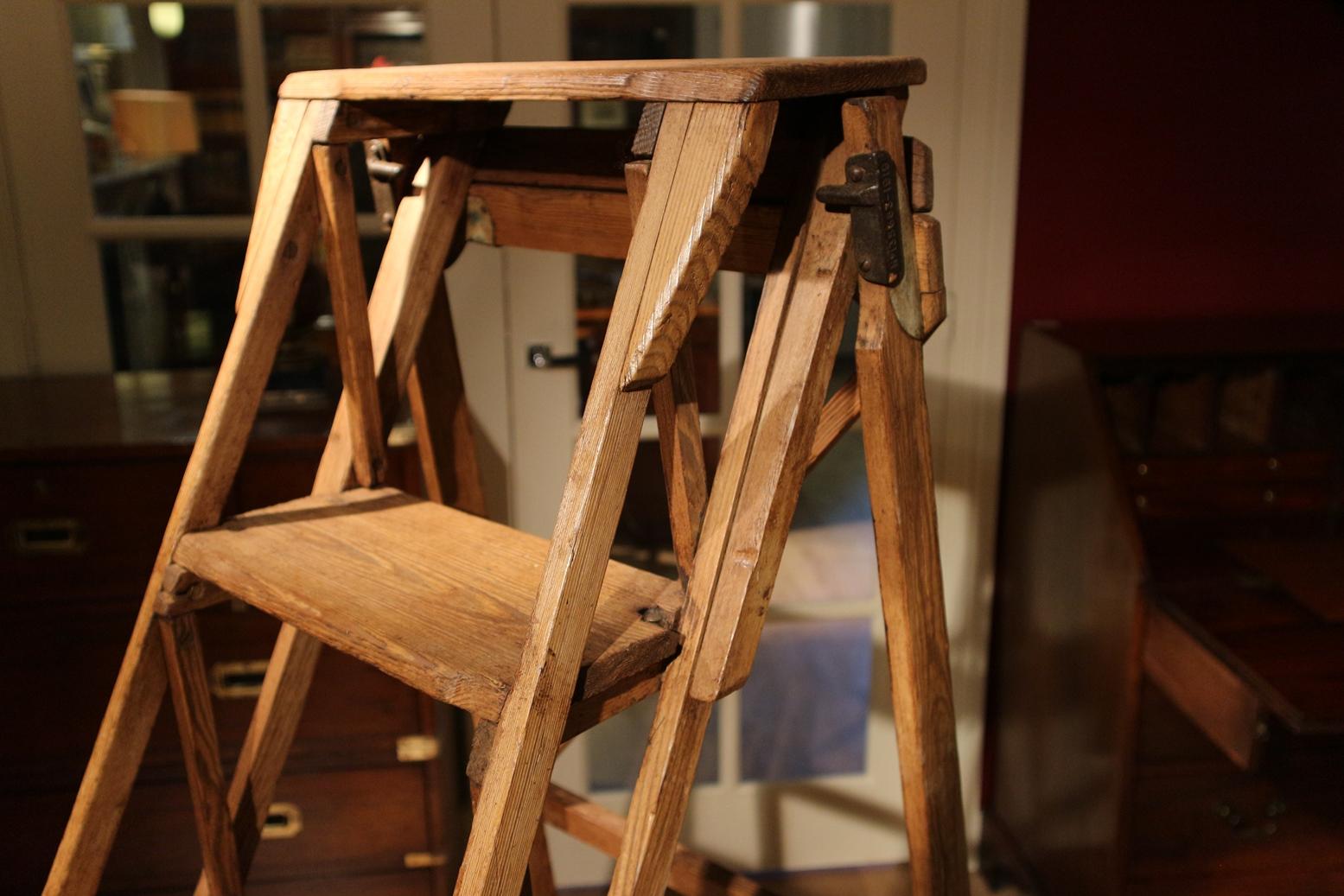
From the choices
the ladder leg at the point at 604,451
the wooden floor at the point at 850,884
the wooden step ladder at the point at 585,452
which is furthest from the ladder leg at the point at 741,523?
the wooden floor at the point at 850,884

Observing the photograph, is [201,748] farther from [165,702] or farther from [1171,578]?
[1171,578]

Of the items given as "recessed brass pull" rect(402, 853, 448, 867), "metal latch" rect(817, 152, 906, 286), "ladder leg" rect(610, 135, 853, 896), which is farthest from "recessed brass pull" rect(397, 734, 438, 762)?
"metal latch" rect(817, 152, 906, 286)

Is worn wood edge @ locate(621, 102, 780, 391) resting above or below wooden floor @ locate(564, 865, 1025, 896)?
above

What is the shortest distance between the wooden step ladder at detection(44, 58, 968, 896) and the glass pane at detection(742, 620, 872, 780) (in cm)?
118

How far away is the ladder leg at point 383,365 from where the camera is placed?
1227 millimetres

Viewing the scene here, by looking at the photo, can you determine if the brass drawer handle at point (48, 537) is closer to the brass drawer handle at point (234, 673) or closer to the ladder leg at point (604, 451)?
the brass drawer handle at point (234, 673)

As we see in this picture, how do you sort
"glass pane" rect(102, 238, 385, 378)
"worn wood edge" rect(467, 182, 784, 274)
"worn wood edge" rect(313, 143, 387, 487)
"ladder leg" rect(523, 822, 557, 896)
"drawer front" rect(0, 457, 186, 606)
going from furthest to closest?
"glass pane" rect(102, 238, 385, 378), "drawer front" rect(0, 457, 186, 606), "ladder leg" rect(523, 822, 557, 896), "worn wood edge" rect(313, 143, 387, 487), "worn wood edge" rect(467, 182, 784, 274)

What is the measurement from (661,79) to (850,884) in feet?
6.50

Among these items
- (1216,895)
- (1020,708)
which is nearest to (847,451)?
(1020,708)

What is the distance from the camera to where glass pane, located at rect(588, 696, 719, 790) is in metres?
2.33

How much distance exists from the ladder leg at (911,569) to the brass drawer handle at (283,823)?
1.10m

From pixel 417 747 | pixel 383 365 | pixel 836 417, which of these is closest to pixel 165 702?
pixel 417 747

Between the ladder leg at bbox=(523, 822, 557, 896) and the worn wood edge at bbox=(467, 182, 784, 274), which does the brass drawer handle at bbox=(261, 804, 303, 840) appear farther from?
the worn wood edge at bbox=(467, 182, 784, 274)

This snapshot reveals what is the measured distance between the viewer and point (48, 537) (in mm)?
1716
